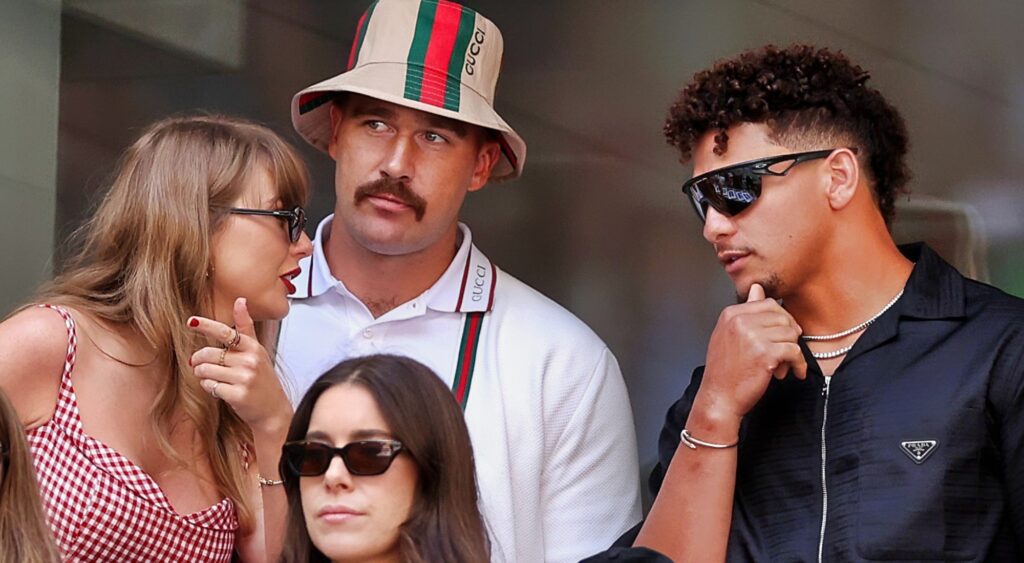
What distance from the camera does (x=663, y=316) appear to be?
4.43 m

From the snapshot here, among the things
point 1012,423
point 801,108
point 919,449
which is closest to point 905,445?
point 919,449

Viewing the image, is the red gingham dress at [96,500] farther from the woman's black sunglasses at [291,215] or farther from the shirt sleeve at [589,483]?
the shirt sleeve at [589,483]

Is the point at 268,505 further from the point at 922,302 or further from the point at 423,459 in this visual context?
the point at 922,302

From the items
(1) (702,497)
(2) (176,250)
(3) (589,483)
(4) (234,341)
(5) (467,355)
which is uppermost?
(2) (176,250)

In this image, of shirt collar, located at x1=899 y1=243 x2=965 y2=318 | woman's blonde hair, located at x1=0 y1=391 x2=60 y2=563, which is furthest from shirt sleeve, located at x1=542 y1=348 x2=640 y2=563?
woman's blonde hair, located at x1=0 y1=391 x2=60 y2=563

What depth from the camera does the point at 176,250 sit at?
314 centimetres

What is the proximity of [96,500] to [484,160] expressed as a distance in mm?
1354

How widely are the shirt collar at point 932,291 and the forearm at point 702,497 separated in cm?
40

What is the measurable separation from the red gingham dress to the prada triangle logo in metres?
1.33

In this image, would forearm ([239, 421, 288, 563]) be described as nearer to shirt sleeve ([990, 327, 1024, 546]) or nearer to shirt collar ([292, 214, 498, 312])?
shirt collar ([292, 214, 498, 312])

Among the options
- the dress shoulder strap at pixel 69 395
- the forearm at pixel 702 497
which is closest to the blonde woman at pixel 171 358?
the dress shoulder strap at pixel 69 395

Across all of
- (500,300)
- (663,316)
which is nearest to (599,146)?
(663,316)

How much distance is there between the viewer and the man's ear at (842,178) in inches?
123

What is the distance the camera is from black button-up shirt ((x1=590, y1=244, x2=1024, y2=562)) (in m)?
2.87
